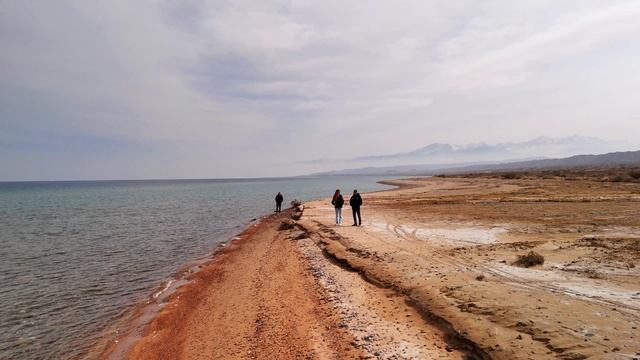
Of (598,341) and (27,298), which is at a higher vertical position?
(598,341)

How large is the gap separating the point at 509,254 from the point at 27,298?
18.2 meters

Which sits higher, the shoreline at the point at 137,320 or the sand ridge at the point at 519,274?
the sand ridge at the point at 519,274

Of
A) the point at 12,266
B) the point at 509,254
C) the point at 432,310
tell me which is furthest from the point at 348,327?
the point at 12,266

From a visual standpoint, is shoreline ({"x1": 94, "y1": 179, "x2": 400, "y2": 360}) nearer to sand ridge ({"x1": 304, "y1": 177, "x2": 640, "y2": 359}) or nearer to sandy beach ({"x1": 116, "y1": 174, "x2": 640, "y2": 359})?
sandy beach ({"x1": 116, "y1": 174, "x2": 640, "y2": 359})

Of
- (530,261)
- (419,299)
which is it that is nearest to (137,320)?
Result: (419,299)

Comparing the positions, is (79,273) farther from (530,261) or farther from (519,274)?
(530,261)

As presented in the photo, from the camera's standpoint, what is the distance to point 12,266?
68.6 ft

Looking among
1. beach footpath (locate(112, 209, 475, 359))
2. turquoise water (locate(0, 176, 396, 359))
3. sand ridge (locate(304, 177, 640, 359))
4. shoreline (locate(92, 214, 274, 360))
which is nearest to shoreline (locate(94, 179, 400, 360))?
shoreline (locate(92, 214, 274, 360))

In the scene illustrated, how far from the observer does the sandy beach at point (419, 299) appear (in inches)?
305

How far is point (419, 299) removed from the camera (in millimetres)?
10320

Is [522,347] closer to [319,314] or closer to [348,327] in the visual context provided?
[348,327]

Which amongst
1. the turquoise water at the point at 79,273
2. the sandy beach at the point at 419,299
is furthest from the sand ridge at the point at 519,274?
the turquoise water at the point at 79,273

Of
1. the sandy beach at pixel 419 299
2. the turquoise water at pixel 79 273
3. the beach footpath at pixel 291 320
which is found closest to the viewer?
the sandy beach at pixel 419 299

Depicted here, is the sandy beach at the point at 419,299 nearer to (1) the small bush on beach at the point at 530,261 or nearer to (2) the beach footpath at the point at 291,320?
(2) the beach footpath at the point at 291,320
